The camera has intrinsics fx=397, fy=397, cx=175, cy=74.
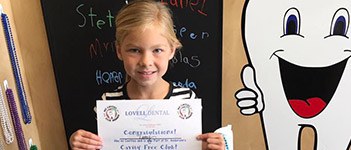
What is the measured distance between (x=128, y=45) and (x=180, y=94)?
0.77 ft

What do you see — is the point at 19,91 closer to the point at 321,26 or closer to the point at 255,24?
the point at 255,24

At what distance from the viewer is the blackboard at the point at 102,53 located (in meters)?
1.48

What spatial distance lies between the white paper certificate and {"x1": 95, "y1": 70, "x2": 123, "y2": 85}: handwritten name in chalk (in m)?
0.52

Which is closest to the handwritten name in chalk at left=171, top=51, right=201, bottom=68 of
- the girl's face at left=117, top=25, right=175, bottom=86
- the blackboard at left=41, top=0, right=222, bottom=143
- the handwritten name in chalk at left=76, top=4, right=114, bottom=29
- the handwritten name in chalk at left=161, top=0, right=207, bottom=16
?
the blackboard at left=41, top=0, right=222, bottom=143

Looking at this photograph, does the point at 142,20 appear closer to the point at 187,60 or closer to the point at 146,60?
the point at 146,60

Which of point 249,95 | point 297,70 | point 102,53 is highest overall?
point 102,53

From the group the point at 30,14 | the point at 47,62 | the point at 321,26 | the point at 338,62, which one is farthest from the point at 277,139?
the point at 30,14

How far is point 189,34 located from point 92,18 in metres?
0.37

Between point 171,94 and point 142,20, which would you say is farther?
point 171,94

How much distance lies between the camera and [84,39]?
5.03 feet

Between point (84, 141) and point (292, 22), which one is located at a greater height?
point (292, 22)

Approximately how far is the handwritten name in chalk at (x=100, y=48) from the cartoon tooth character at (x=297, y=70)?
1.70 ft

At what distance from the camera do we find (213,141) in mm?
1057

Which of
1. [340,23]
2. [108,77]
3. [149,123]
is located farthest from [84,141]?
[340,23]
